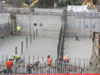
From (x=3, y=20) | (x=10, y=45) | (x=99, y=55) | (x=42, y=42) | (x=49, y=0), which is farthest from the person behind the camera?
(x=49, y=0)

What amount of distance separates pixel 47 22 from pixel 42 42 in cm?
329

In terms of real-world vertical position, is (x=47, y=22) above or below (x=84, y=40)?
above

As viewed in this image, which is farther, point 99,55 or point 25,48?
point 25,48

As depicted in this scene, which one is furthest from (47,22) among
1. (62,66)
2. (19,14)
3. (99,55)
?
(99,55)

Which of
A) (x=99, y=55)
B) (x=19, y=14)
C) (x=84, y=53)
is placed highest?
(x=19, y=14)

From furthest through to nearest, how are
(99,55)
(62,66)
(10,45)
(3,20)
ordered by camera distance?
(3,20), (10,45), (62,66), (99,55)

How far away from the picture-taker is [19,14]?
22031 mm

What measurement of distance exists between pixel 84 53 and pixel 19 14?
9.15 meters

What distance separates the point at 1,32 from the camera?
19.8 metres

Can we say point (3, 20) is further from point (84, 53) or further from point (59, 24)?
point (84, 53)

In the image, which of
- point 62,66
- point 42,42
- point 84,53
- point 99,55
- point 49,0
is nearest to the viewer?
point 99,55

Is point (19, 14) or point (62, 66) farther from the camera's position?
point (19, 14)

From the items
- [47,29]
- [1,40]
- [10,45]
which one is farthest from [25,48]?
[47,29]

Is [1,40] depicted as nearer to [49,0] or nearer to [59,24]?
[59,24]
